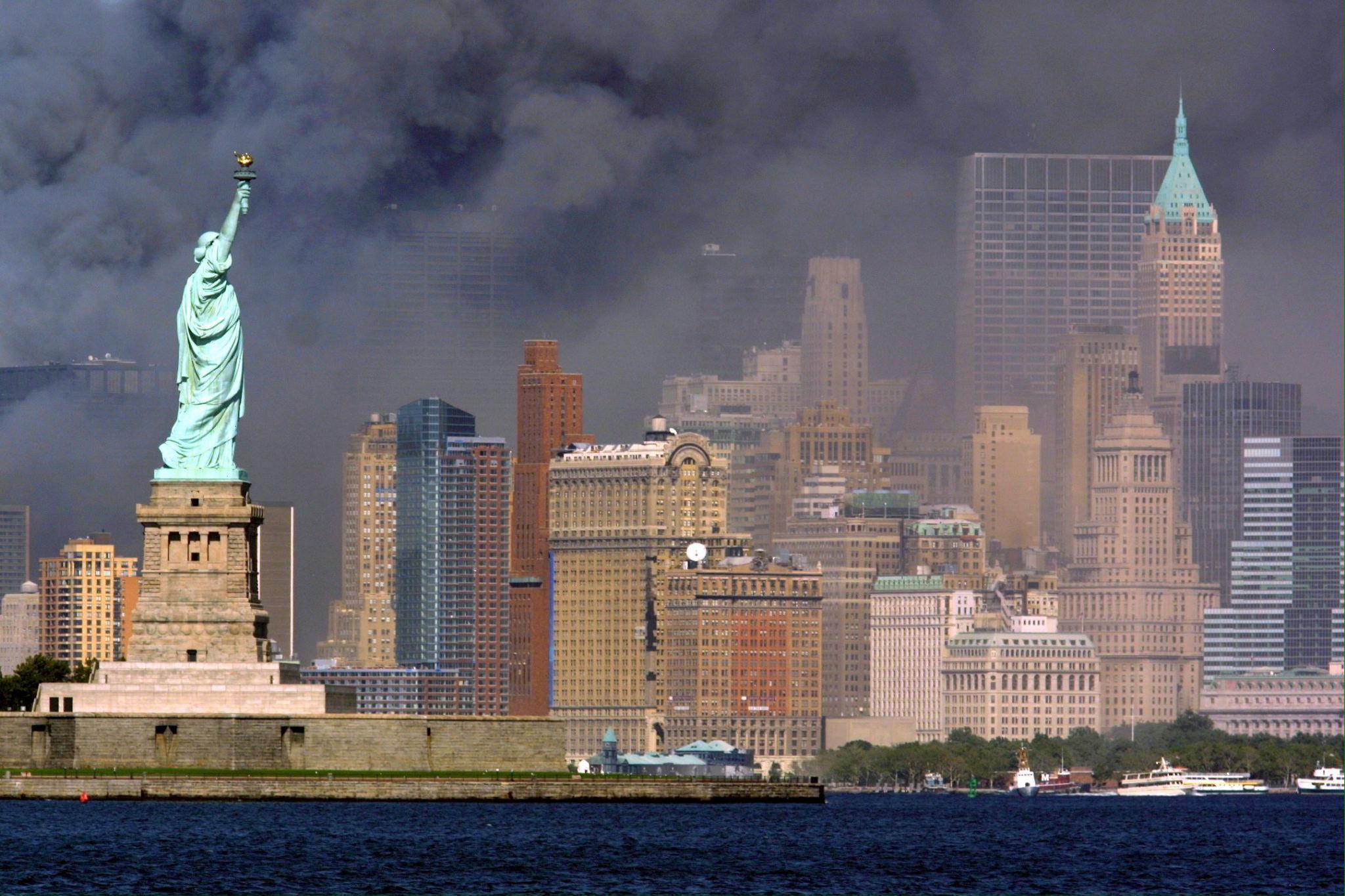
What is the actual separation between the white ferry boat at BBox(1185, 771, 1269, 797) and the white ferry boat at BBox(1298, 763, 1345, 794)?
2438 millimetres

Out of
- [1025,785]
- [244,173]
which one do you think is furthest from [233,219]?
[1025,785]

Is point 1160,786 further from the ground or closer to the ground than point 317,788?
closer to the ground

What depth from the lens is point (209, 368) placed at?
98.2m

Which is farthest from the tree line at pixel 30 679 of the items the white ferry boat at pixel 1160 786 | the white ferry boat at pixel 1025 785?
the white ferry boat at pixel 1025 785

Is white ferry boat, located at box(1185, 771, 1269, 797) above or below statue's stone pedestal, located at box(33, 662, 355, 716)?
below

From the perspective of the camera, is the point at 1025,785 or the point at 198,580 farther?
the point at 1025,785

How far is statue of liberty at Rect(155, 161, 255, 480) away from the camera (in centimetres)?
9706

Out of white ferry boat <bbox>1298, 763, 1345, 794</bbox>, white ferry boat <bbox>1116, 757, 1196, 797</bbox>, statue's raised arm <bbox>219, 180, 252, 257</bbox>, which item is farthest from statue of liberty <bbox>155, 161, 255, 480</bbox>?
white ferry boat <bbox>1298, 763, 1345, 794</bbox>

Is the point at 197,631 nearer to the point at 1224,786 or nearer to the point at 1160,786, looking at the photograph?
Result: the point at 1224,786

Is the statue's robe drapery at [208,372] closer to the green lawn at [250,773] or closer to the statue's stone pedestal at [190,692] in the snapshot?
the statue's stone pedestal at [190,692]

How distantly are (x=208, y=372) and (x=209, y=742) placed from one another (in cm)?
1196

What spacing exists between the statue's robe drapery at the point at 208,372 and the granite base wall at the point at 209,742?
8.62m

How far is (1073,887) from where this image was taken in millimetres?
75750

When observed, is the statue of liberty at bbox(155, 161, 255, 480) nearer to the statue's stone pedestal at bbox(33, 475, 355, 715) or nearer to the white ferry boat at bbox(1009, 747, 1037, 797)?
the statue's stone pedestal at bbox(33, 475, 355, 715)
